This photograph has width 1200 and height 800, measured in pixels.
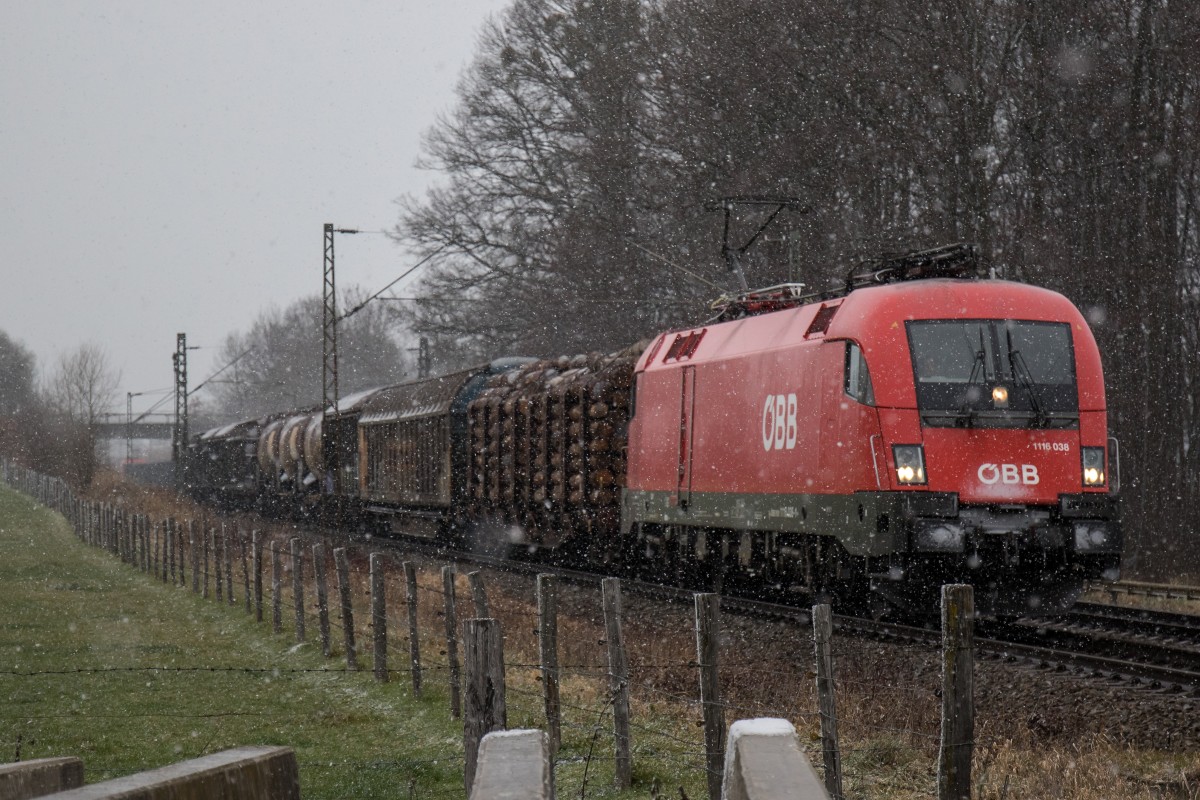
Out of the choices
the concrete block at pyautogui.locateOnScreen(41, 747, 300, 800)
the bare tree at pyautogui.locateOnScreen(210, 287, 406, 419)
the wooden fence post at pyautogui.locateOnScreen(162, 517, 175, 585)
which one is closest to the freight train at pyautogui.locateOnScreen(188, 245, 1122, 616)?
the wooden fence post at pyautogui.locateOnScreen(162, 517, 175, 585)

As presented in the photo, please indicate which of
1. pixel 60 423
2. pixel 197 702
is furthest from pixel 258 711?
pixel 60 423

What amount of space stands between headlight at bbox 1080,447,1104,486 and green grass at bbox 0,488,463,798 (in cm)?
627

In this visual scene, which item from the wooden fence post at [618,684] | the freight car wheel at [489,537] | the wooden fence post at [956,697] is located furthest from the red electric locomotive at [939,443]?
the freight car wheel at [489,537]

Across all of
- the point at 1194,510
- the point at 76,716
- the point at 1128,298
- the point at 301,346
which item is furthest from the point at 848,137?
the point at 301,346

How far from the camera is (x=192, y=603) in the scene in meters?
20.8

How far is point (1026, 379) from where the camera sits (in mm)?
13367

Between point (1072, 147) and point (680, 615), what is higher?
point (1072, 147)

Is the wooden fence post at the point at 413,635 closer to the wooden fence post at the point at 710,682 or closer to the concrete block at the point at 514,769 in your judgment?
the wooden fence post at the point at 710,682

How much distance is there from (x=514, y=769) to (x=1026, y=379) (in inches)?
474

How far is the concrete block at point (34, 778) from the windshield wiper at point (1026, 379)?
1196cm

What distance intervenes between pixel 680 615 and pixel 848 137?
45.6 feet

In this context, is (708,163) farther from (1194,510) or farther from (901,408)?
(901,408)

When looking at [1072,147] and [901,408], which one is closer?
[901,408]

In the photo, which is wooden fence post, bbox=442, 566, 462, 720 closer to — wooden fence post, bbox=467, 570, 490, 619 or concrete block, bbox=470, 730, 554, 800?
wooden fence post, bbox=467, 570, 490, 619
